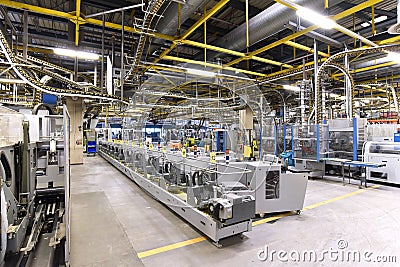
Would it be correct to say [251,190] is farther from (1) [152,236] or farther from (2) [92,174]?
(2) [92,174]

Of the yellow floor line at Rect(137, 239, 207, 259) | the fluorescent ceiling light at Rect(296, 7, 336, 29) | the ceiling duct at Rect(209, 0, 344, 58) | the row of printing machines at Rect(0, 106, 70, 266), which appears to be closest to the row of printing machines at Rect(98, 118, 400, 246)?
the yellow floor line at Rect(137, 239, 207, 259)

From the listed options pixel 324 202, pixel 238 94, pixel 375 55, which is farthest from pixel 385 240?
pixel 238 94

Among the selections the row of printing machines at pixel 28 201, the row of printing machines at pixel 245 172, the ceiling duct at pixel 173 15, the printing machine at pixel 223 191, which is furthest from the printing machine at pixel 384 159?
the row of printing machines at pixel 28 201

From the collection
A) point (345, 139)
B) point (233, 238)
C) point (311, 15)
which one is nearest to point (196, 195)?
point (233, 238)

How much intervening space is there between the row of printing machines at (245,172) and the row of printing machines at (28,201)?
1.40 meters

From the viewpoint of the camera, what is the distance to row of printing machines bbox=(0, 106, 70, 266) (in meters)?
1.72

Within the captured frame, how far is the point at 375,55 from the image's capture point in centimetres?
580

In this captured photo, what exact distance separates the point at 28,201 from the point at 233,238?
2.40m

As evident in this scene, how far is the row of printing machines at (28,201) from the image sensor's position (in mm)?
1723

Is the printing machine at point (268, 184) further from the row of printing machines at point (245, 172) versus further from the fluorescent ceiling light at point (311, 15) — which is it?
the fluorescent ceiling light at point (311, 15)

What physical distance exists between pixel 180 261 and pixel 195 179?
1435 mm

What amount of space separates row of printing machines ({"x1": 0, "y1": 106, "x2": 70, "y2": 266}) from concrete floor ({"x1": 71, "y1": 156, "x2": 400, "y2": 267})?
253 millimetres

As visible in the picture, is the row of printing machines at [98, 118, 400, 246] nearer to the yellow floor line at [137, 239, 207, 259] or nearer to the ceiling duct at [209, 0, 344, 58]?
the yellow floor line at [137, 239, 207, 259]

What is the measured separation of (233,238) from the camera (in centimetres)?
256
